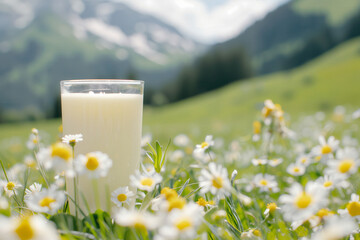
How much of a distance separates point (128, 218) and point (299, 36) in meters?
121

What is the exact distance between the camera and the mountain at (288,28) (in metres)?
88.7

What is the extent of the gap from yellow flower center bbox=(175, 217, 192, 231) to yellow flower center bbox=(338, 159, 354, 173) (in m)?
0.95

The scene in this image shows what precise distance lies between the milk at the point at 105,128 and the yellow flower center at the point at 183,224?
838mm

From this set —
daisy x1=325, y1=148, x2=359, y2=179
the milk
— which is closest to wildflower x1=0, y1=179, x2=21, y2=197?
the milk

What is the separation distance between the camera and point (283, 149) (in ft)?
13.3

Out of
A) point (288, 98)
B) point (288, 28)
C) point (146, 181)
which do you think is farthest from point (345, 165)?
point (288, 28)

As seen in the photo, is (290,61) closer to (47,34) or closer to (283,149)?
(283,149)

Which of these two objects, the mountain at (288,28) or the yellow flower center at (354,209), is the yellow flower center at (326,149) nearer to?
the yellow flower center at (354,209)

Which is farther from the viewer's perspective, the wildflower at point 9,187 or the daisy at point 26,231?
the wildflower at point 9,187

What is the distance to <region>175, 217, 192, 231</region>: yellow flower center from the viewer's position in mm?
887

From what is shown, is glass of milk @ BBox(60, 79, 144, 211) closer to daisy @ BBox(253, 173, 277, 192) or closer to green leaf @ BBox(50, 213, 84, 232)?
green leaf @ BBox(50, 213, 84, 232)

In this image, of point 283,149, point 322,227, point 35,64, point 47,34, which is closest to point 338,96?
point 283,149

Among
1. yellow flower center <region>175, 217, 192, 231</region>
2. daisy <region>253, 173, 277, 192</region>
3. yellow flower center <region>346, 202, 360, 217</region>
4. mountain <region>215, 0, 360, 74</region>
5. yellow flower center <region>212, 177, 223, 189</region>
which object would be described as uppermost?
mountain <region>215, 0, 360, 74</region>

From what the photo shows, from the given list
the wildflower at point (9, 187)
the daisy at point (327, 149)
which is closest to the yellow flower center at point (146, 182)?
the wildflower at point (9, 187)
